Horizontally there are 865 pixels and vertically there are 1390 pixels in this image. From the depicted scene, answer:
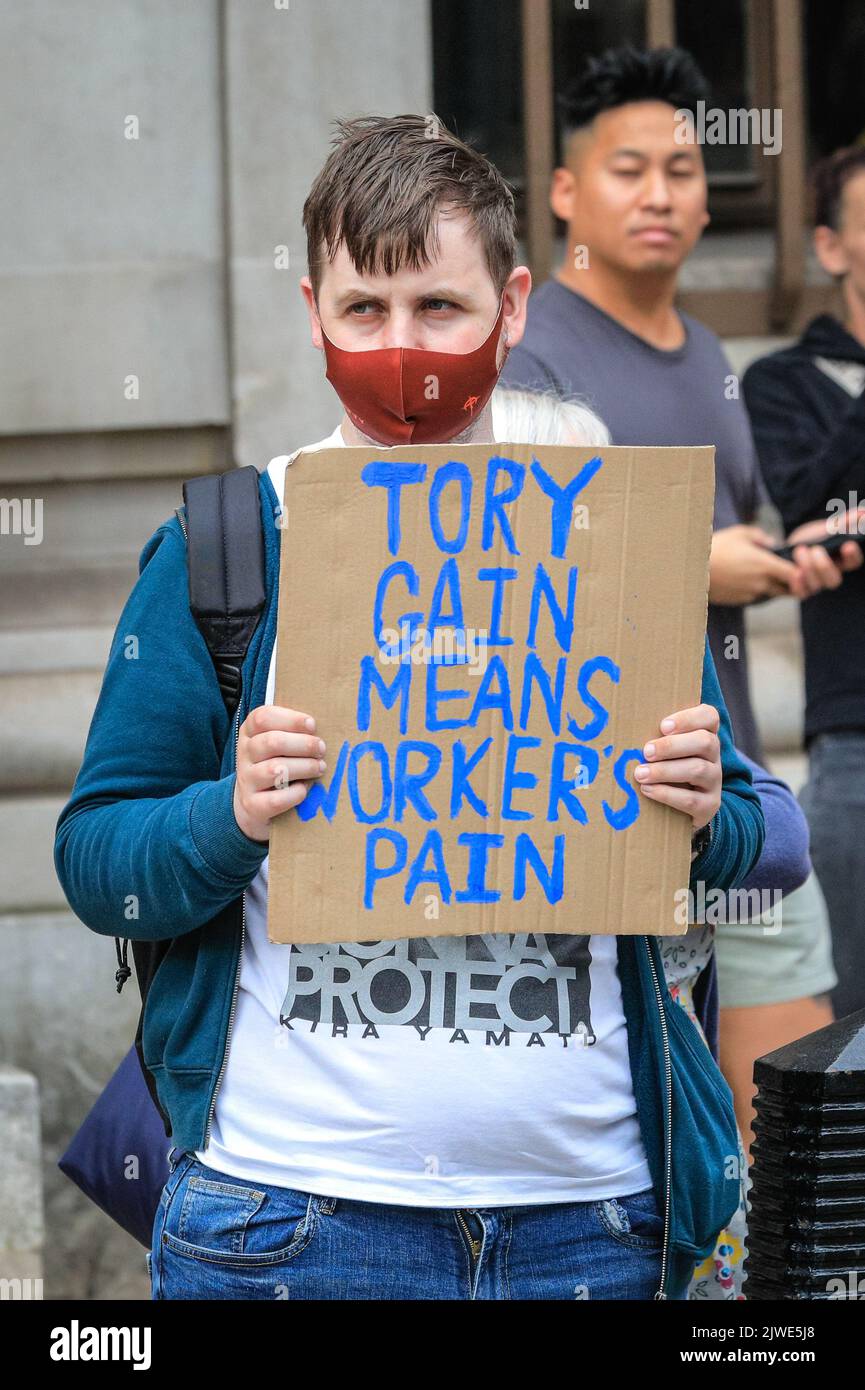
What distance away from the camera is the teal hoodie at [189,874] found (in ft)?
6.82

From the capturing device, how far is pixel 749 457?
413 cm

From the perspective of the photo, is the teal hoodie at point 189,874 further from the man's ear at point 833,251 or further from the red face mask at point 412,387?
the man's ear at point 833,251

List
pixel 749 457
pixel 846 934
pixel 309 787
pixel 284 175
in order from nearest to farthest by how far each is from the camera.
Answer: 1. pixel 309 787
2. pixel 749 457
3. pixel 846 934
4. pixel 284 175

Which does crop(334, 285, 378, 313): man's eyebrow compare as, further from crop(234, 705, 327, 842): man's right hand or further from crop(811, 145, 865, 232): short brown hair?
crop(811, 145, 865, 232): short brown hair

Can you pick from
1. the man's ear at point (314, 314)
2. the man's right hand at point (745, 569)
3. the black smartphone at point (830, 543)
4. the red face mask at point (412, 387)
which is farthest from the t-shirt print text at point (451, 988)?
the black smartphone at point (830, 543)

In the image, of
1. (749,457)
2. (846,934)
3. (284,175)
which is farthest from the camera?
(284,175)

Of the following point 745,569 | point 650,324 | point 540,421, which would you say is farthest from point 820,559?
point 540,421

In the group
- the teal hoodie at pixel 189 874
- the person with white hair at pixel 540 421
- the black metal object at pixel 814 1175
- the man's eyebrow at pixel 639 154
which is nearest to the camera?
the teal hoodie at pixel 189 874

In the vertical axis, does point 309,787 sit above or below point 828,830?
above

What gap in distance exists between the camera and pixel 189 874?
2047 mm

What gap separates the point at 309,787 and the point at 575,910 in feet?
1.07

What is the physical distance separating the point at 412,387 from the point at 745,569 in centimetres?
186
